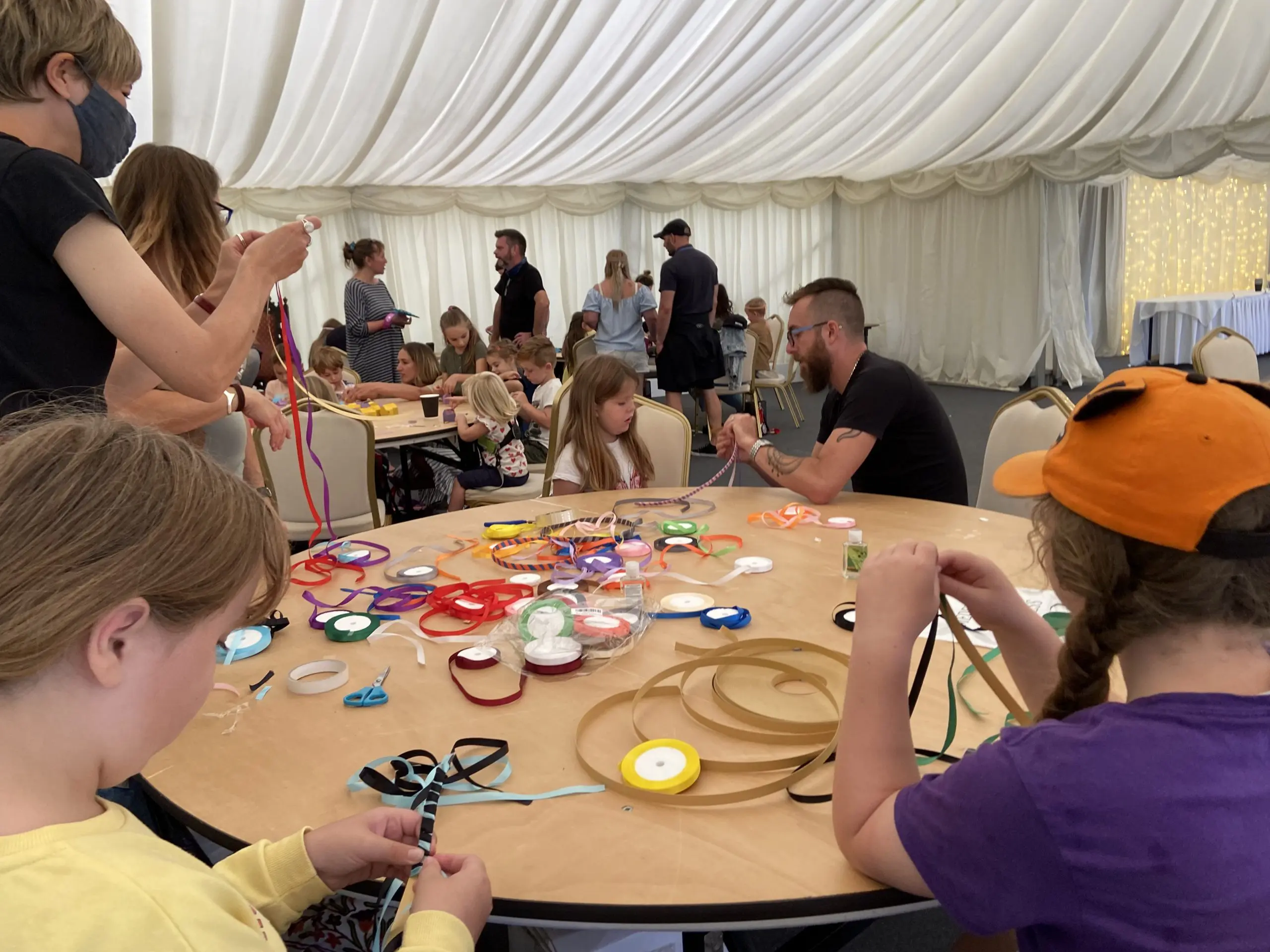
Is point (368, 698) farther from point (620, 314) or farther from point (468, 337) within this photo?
point (620, 314)

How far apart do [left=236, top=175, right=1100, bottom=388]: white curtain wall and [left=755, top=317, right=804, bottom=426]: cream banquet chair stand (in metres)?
2.19

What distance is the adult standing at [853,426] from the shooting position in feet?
8.12

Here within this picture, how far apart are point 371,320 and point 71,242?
4863mm

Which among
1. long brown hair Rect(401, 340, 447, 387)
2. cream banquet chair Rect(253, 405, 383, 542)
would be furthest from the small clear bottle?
long brown hair Rect(401, 340, 447, 387)

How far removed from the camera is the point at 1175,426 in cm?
84

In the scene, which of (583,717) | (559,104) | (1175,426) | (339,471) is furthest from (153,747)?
(559,104)

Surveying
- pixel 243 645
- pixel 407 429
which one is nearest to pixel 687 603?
pixel 243 645

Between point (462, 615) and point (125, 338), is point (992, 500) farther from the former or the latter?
point (125, 338)

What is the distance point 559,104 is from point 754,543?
5.90m

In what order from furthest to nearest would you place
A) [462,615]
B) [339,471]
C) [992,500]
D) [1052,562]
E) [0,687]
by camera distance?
1. [339,471]
2. [992,500]
3. [462,615]
4. [1052,562]
5. [0,687]

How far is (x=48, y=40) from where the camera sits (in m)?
1.35

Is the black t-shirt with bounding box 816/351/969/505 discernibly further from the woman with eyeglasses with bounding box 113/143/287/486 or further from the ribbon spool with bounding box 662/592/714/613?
the woman with eyeglasses with bounding box 113/143/287/486

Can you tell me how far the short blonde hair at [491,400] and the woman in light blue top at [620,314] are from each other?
3489 millimetres

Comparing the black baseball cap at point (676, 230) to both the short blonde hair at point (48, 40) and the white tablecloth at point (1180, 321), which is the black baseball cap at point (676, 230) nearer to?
the short blonde hair at point (48, 40)
